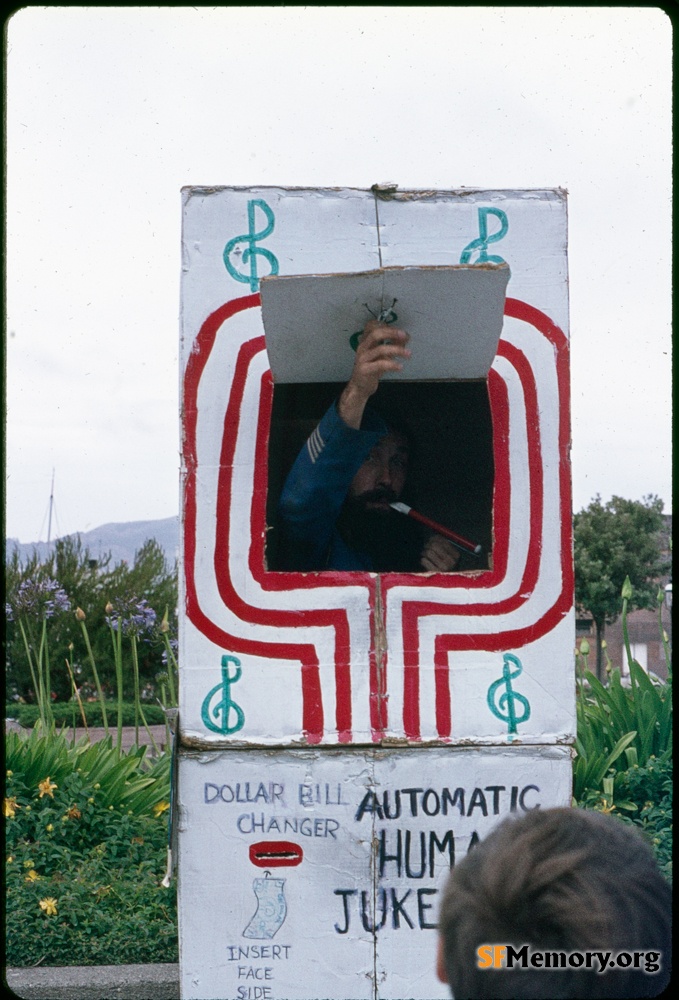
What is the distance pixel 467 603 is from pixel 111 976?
201 cm

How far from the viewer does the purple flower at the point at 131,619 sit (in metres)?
4.91

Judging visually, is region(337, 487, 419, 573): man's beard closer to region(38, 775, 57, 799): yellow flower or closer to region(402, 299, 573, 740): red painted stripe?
region(402, 299, 573, 740): red painted stripe

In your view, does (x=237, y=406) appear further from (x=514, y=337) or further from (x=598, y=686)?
(x=598, y=686)

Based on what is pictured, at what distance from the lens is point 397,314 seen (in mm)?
2562

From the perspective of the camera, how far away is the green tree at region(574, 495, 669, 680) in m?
17.7

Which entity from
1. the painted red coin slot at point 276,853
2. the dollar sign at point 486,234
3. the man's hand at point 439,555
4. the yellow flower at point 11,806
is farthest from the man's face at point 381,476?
the yellow flower at point 11,806

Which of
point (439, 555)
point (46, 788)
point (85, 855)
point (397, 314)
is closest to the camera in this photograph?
point (397, 314)

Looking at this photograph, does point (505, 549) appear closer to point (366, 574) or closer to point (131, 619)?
point (366, 574)

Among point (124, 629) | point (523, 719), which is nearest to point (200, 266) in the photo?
point (523, 719)

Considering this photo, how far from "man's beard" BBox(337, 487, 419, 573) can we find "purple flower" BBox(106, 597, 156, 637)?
1.87 meters

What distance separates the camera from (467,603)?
2707 mm

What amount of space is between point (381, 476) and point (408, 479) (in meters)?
0.24

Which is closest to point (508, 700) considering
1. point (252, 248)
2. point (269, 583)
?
point (269, 583)

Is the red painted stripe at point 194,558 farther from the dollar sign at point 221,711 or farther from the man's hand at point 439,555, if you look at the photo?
the man's hand at point 439,555
